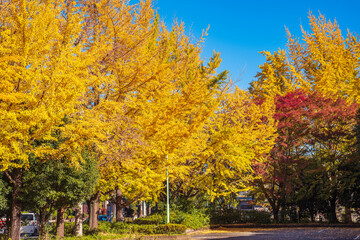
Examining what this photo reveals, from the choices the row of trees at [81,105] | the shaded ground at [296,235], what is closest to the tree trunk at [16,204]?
the row of trees at [81,105]

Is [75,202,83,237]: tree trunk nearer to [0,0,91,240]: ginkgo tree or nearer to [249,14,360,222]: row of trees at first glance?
[0,0,91,240]: ginkgo tree

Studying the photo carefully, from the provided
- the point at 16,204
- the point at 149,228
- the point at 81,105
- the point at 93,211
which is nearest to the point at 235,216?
the point at 149,228

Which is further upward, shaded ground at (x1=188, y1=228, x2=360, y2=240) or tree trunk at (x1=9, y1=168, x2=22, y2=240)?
tree trunk at (x1=9, y1=168, x2=22, y2=240)

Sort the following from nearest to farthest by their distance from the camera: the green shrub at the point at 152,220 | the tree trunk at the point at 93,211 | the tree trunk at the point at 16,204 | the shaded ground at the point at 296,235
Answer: the tree trunk at the point at 16,204 < the tree trunk at the point at 93,211 < the shaded ground at the point at 296,235 < the green shrub at the point at 152,220

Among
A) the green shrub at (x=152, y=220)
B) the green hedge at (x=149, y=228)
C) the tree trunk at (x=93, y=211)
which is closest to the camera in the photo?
the tree trunk at (x=93, y=211)

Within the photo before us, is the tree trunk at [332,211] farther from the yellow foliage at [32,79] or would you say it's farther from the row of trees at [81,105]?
the yellow foliage at [32,79]

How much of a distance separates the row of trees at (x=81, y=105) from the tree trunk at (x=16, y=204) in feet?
0.09

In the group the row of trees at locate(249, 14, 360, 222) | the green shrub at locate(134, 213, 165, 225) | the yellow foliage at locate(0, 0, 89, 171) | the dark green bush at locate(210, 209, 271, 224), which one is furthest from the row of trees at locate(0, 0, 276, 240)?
the dark green bush at locate(210, 209, 271, 224)

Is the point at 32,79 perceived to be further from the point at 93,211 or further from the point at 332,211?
the point at 332,211

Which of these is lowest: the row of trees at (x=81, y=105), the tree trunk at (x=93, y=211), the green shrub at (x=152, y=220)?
the green shrub at (x=152, y=220)

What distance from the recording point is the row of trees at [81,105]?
8.04 meters

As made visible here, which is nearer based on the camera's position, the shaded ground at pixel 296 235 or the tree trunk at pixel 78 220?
the tree trunk at pixel 78 220

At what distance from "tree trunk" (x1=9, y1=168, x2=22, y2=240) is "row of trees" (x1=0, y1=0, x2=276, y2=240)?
26mm

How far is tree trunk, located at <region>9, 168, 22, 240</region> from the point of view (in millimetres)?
9914
